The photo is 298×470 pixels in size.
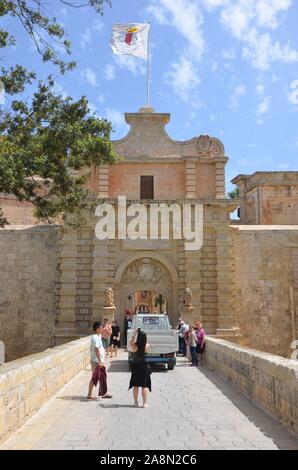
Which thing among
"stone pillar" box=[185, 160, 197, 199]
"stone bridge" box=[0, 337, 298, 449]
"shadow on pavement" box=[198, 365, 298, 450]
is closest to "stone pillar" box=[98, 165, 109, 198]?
"stone pillar" box=[185, 160, 197, 199]

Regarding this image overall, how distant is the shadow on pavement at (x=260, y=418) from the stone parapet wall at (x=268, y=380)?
3.3 inches

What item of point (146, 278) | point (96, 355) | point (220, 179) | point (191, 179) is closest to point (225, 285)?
point (146, 278)

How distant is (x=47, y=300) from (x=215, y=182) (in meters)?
9.30

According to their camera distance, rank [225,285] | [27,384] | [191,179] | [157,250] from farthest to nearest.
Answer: [191,179], [157,250], [225,285], [27,384]

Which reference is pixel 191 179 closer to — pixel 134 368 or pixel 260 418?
pixel 134 368

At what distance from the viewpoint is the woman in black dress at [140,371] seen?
745cm

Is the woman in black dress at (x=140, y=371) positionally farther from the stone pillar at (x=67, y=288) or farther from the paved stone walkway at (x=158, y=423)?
the stone pillar at (x=67, y=288)

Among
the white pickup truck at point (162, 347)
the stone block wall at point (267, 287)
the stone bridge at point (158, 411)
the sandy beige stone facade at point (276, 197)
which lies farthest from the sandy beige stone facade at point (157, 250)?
the stone bridge at point (158, 411)

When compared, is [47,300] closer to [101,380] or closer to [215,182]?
[215,182]

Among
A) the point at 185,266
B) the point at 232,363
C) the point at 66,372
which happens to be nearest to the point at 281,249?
the point at 185,266

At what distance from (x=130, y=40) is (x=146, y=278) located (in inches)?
406

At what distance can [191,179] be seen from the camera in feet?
68.7

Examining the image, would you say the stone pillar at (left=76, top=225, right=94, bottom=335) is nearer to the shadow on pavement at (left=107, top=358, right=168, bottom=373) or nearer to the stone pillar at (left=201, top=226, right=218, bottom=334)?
the stone pillar at (left=201, top=226, right=218, bottom=334)
